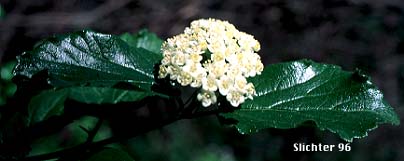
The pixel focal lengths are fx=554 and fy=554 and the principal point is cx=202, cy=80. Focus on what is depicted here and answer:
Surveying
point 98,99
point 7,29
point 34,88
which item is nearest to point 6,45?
point 7,29

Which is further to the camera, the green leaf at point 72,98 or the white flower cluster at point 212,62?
the green leaf at point 72,98

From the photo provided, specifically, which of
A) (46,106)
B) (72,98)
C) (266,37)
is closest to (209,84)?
(72,98)

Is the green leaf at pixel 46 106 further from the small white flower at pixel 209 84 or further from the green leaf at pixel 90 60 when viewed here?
the small white flower at pixel 209 84

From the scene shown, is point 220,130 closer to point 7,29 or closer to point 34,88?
point 7,29

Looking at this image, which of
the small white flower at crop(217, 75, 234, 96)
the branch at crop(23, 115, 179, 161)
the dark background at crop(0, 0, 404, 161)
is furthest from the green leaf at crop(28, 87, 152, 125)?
the dark background at crop(0, 0, 404, 161)

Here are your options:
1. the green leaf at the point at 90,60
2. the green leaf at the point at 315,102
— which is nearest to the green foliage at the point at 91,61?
the green leaf at the point at 90,60
